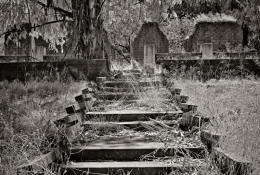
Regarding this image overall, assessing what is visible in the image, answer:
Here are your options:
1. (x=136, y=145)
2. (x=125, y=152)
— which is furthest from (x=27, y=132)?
(x=136, y=145)

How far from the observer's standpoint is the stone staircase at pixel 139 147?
11.6ft

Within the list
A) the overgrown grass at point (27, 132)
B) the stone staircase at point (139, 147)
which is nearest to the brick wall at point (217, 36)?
the overgrown grass at point (27, 132)

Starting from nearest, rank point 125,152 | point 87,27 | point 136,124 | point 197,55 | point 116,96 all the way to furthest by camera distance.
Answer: point 125,152, point 136,124, point 116,96, point 87,27, point 197,55

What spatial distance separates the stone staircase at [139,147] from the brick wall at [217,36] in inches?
881

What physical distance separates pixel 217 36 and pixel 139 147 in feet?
84.3

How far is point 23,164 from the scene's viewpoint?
10.4 feet

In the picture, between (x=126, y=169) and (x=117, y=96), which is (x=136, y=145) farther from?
(x=117, y=96)

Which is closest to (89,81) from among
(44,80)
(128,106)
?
(44,80)

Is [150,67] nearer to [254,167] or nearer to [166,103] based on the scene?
[166,103]

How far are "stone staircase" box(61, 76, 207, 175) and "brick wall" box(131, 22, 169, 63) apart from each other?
22280mm

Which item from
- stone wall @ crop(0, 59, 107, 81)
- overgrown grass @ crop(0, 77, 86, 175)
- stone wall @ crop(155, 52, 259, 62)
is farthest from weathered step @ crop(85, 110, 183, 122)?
stone wall @ crop(155, 52, 259, 62)

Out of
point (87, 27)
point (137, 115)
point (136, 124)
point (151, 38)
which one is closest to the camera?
point (136, 124)

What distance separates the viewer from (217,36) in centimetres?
2792

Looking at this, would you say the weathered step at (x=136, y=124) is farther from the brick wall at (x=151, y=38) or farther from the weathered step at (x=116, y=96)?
the brick wall at (x=151, y=38)
